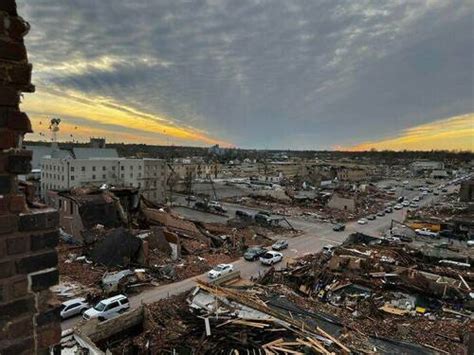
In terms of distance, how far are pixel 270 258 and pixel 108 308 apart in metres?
11.9

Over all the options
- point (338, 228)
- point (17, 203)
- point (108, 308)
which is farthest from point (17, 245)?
point (338, 228)

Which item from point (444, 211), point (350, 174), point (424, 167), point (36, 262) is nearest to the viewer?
point (36, 262)

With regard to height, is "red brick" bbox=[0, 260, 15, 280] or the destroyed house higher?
"red brick" bbox=[0, 260, 15, 280]

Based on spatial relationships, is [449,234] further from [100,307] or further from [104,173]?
[104,173]

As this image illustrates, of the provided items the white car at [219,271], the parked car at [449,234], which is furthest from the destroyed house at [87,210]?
the parked car at [449,234]

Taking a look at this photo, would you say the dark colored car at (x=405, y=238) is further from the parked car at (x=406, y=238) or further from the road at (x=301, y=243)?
the road at (x=301, y=243)

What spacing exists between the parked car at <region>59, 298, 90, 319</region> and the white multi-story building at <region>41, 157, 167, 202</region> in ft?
87.1

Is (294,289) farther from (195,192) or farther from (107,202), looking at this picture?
(195,192)

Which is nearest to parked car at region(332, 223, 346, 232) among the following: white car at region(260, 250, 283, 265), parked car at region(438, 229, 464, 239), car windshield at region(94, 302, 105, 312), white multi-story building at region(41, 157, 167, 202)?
parked car at region(438, 229, 464, 239)

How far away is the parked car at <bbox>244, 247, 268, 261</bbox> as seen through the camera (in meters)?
25.1

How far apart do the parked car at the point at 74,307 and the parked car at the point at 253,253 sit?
1145 centimetres

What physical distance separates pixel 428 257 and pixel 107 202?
75.5 feet

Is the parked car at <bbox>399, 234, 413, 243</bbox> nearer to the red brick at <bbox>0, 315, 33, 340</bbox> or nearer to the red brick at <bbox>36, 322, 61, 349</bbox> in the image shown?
the red brick at <bbox>36, 322, 61, 349</bbox>

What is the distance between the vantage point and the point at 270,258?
2475 cm
